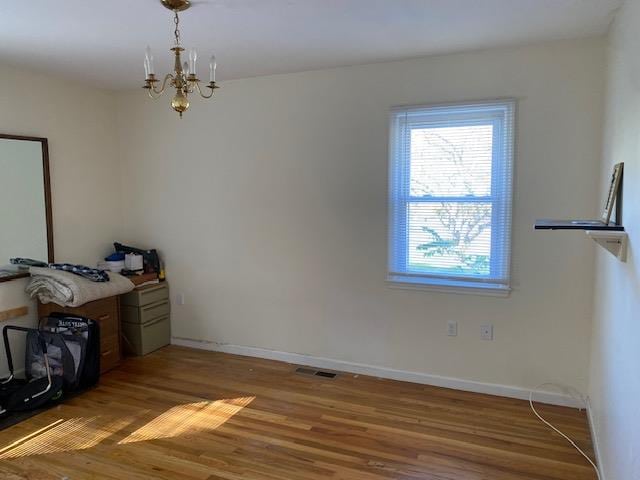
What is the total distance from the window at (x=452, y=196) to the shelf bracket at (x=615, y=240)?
1090mm

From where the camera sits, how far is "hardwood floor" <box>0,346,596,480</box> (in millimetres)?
2508

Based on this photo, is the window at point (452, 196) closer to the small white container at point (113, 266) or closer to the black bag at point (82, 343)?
the black bag at point (82, 343)

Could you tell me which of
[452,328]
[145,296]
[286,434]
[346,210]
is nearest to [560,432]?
[452,328]

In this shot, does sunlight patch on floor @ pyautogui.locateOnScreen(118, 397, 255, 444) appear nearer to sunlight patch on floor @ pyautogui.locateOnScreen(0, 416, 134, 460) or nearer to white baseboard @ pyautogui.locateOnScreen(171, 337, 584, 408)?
sunlight patch on floor @ pyautogui.locateOnScreen(0, 416, 134, 460)

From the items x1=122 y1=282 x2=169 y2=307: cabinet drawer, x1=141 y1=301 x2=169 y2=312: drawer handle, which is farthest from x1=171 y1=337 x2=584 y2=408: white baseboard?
x1=122 y1=282 x2=169 y2=307: cabinet drawer

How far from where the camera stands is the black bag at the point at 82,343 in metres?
3.42

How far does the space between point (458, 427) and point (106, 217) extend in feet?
11.4

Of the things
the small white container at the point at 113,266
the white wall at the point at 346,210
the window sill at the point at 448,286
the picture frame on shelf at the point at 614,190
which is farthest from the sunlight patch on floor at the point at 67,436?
the picture frame on shelf at the point at 614,190

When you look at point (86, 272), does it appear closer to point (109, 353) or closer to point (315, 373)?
point (109, 353)

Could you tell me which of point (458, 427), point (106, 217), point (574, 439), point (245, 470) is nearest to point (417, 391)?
point (458, 427)

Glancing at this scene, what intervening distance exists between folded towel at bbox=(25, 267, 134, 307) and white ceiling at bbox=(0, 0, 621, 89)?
1.54 m

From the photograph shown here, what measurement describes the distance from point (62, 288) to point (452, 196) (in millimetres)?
2907

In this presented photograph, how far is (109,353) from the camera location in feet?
12.7

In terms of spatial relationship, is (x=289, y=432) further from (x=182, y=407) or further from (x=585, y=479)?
(x=585, y=479)
